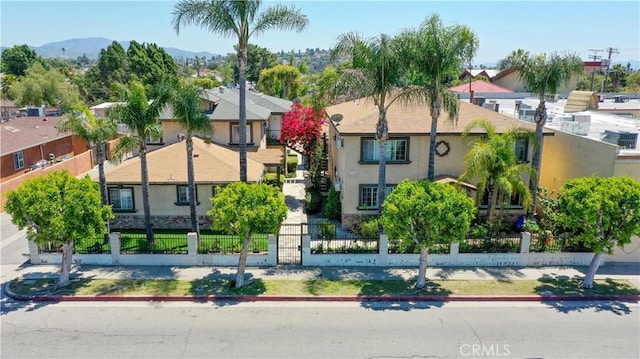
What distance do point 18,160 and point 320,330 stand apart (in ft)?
101

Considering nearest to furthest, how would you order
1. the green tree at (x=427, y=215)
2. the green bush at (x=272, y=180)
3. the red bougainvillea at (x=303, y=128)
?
1. the green tree at (x=427, y=215)
2. the green bush at (x=272, y=180)
3. the red bougainvillea at (x=303, y=128)

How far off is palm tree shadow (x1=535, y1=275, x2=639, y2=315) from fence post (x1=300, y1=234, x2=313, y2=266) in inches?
373

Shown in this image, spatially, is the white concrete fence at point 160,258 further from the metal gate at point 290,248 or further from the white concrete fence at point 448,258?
the white concrete fence at point 448,258

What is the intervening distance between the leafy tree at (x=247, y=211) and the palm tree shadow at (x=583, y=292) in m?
11.0

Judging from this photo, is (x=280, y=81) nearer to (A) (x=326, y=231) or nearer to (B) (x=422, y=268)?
(A) (x=326, y=231)

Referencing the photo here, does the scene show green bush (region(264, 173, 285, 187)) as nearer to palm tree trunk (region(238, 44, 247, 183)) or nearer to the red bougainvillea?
the red bougainvillea

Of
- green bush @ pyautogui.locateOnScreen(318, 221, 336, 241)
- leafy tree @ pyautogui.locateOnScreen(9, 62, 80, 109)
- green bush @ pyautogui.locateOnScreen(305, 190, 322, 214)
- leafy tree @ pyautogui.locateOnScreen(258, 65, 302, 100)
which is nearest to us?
green bush @ pyautogui.locateOnScreen(318, 221, 336, 241)

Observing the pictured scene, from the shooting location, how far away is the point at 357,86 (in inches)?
821

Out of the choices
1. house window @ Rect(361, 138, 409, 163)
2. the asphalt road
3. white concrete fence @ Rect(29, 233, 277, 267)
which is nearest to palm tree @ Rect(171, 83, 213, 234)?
white concrete fence @ Rect(29, 233, 277, 267)

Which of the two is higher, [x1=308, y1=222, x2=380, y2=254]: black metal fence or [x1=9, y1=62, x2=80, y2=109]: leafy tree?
[x1=9, y1=62, x2=80, y2=109]: leafy tree

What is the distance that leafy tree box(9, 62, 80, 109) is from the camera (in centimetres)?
6862

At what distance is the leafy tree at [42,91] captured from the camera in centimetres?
6862

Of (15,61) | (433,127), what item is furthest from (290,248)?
(15,61)

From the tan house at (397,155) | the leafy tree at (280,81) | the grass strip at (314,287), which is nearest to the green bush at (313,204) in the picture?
the tan house at (397,155)
